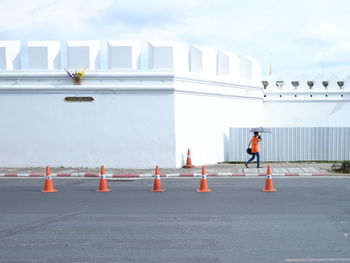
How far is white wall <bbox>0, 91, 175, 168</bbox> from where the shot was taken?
691 inches

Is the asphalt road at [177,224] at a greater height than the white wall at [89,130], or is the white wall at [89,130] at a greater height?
the white wall at [89,130]

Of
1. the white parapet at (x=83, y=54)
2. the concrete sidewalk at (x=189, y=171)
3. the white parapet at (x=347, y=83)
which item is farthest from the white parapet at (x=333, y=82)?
the white parapet at (x=83, y=54)

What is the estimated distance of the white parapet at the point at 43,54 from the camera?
1750 centimetres

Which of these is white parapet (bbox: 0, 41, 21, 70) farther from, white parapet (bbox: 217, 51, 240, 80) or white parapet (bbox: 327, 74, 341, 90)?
white parapet (bbox: 327, 74, 341, 90)

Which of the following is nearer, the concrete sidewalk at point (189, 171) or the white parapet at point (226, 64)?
the concrete sidewalk at point (189, 171)

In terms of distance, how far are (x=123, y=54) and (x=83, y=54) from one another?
5.36ft

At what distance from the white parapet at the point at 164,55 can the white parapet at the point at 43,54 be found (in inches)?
152

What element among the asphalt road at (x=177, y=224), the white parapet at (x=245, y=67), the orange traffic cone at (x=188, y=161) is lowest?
the asphalt road at (x=177, y=224)

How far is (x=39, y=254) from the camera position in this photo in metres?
6.33

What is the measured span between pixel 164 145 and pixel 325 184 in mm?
6670

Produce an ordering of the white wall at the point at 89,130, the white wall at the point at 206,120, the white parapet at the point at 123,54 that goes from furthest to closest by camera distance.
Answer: the white wall at the point at 206,120 → the white wall at the point at 89,130 → the white parapet at the point at 123,54

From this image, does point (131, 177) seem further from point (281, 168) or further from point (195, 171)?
point (281, 168)

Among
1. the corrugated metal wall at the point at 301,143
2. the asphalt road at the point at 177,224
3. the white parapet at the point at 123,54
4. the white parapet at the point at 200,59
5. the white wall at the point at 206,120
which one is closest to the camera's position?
the asphalt road at the point at 177,224

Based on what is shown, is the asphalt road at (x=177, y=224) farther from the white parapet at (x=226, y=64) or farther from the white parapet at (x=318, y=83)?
the white parapet at (x=318, y=83)
